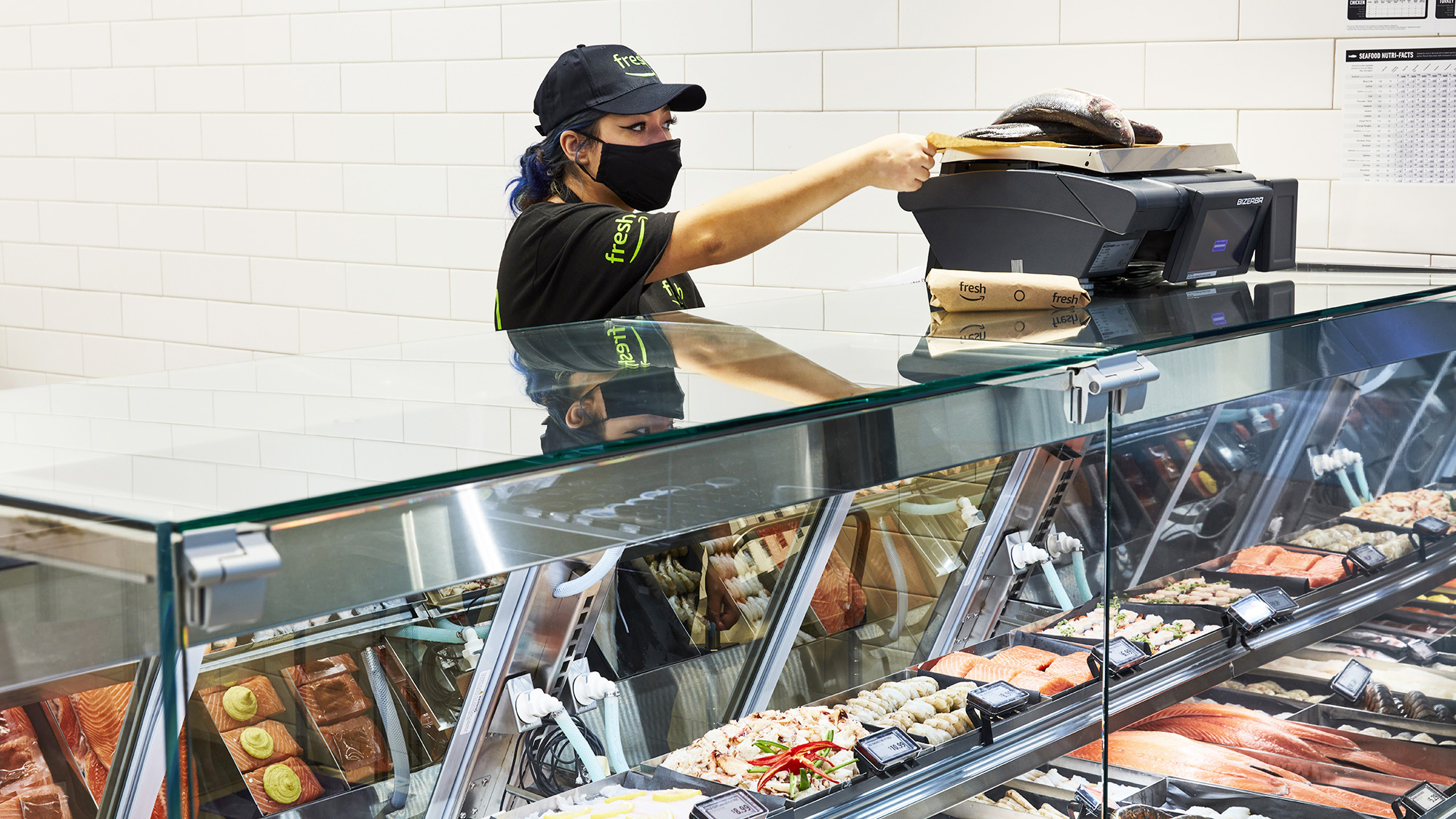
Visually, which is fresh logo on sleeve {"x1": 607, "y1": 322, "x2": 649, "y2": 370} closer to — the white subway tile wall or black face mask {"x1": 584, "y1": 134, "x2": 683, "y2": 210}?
black face mask {"x1": 584, "y1": 134, "x2": 683, "y2": 210}

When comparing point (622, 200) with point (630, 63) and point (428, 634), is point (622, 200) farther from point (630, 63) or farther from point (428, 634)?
point (428, 634)

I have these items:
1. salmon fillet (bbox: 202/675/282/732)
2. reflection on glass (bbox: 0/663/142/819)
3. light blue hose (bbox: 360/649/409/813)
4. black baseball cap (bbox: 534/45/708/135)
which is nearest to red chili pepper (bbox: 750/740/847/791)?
light blue hose (bbox: 360/649/409/813)

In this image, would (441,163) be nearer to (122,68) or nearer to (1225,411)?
(122,68)

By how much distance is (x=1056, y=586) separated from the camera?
1.45 m

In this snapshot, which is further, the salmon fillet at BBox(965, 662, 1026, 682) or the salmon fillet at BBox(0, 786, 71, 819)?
the salmon fillet at BBox(965, 662, 1026, 682)

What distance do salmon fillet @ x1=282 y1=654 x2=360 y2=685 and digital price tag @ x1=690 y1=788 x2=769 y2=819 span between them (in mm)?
343

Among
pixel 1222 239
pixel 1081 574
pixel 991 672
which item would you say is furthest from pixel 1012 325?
pixel 1222 239


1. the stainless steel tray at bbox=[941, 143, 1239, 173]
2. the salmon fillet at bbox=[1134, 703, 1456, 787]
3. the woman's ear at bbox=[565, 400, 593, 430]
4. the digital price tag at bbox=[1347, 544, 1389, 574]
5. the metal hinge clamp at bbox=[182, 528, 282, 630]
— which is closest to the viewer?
the metal hinge clamp at bbox=[182, 528, 282, 630]

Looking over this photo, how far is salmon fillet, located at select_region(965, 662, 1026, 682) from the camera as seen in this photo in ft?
4.64

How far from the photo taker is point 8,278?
15.6 ft

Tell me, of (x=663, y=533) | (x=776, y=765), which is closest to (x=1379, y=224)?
(x=776, y=765)

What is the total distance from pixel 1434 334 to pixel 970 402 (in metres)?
1.04

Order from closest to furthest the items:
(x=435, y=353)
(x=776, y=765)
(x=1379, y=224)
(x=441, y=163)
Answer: (x=776, y=765), (x=435, y=353), (x=1379, y=224), (x=441, y=163)

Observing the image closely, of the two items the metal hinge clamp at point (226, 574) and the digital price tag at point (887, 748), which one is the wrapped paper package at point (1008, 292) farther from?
the metal hinge clamp at point (226, 574)
